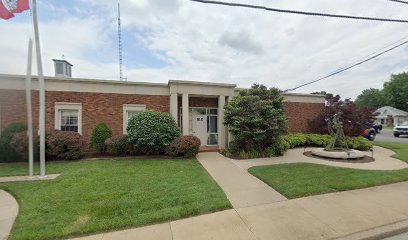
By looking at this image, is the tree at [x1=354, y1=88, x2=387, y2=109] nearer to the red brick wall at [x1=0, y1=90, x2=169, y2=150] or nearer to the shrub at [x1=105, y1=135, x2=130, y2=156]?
the red brick wall at [x1=0, y1=90, x2=169, y2=150]

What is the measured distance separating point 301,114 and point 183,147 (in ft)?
32.7

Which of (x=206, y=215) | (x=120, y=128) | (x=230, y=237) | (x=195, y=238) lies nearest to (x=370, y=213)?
(x=230, y=237)

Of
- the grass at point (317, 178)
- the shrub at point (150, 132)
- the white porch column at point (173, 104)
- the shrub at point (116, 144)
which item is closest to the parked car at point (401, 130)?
the grass at point (317, 178)

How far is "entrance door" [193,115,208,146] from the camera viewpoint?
13172 millimetres

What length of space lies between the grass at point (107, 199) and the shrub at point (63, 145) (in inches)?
63.2

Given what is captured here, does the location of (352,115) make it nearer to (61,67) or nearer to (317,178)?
(317,178)

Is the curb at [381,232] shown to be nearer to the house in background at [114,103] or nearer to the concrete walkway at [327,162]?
the concrete walkway at [327,162]

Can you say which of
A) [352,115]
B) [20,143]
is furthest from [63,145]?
[352,115]

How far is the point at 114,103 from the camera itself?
11414mm

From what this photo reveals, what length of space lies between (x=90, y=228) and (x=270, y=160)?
769cm

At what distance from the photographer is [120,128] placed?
37.8 feet

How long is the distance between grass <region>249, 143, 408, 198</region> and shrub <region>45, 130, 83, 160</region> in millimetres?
7820

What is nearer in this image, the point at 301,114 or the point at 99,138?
the point at 99,138

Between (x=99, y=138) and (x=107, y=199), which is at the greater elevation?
(x=99, y=138)
